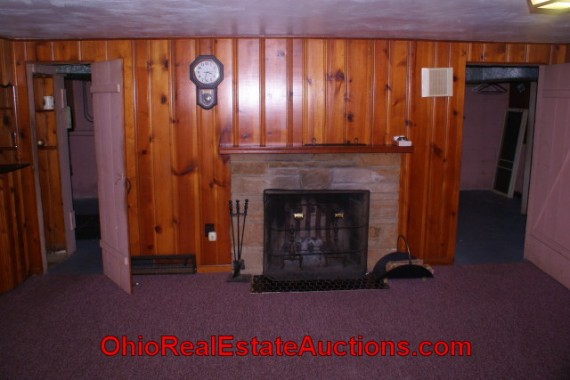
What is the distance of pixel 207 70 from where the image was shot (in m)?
4.29

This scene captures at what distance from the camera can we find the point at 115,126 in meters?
3.95

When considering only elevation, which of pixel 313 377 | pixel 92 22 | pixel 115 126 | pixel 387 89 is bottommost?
pixel 313 377

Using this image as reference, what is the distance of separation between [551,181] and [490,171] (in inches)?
157

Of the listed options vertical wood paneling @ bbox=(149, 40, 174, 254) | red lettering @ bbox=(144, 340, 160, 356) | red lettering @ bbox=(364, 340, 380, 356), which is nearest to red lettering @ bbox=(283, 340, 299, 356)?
red lettering @ bbox=(364, 340, 380, 356)

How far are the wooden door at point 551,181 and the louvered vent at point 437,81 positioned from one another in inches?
37.1

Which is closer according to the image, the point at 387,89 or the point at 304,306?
the point at 304,306

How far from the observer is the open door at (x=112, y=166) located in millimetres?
3916

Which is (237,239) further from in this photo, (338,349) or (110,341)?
(338,349)

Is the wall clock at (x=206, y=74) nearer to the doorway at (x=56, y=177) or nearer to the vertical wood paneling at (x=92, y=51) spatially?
the vertical wood paneling at (x=92, y=51)

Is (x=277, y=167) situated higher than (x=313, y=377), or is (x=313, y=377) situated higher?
(x=277, y=167)

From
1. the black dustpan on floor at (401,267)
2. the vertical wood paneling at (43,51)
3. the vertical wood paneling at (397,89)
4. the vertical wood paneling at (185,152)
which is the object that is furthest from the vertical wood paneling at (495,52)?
the vertical wood paneling at (43,51)

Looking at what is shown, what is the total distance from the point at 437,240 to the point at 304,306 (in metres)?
1.65

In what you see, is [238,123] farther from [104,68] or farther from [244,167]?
[104,68]

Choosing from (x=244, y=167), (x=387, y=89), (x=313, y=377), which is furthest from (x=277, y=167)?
(x=313, y=377)
